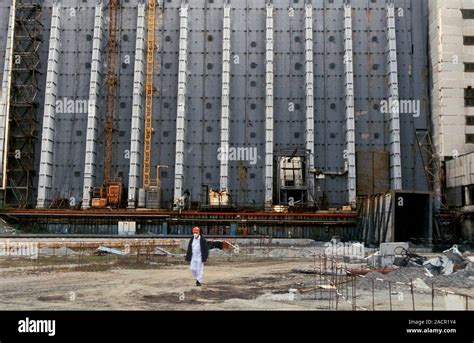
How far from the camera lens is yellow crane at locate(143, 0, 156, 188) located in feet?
142

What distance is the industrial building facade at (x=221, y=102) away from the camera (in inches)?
1668

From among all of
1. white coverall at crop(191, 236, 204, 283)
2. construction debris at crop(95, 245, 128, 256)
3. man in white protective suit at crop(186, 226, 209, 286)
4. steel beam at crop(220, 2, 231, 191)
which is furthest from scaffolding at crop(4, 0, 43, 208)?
man in white protective suit at crop(186, 226, 209, 286)

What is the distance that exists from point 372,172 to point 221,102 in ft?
53.0

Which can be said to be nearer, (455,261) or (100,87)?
(455,261)

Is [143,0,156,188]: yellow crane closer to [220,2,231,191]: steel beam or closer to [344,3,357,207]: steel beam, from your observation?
[220,2,231,191]: steel beam

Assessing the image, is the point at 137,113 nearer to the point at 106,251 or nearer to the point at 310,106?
the point at 310,106

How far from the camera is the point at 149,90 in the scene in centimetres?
4428

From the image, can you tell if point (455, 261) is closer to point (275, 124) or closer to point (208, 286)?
point (208, 286)

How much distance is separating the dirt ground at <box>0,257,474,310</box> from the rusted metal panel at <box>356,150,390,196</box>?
2570cm

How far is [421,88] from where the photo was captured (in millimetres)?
44469

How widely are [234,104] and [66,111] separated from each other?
16.7 m

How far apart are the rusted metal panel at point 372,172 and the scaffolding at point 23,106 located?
103 ft

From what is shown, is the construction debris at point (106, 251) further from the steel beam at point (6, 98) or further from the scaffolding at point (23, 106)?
the steel beam at point (6, 98)
